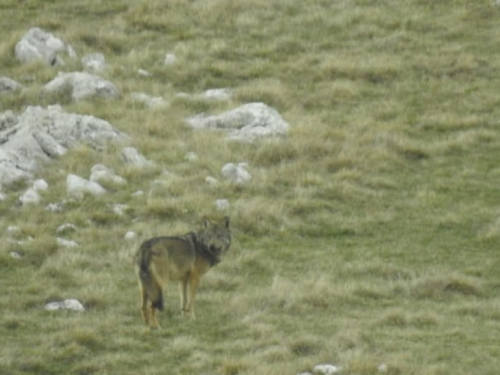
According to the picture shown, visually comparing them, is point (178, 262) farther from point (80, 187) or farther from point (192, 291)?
point (80, 187)

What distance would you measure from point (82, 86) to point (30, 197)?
250 inches

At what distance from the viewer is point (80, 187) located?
19.0 metres

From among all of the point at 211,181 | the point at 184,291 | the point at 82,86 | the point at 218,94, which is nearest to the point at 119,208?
the point at 211,181

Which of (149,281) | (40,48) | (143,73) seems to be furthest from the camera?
(40,48)

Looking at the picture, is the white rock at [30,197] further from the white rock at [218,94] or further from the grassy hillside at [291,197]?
the white rock at [218,94]

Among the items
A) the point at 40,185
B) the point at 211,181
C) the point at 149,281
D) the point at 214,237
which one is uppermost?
the point at 40,185

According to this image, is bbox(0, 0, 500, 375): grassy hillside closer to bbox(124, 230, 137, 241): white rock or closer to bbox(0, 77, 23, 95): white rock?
bbox(124, 230, 137, 241): white rock

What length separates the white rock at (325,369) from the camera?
444 inches

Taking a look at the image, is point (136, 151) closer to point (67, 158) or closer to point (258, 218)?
point (67, 158)

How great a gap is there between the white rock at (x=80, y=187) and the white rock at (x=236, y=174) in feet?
7.91

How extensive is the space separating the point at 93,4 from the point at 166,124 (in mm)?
11211

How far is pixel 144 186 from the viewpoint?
19609 millimetres

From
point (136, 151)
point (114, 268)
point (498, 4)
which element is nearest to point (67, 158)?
point (136, 151)

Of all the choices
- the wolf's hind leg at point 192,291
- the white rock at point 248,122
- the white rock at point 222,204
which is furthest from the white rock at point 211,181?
the wolf's hind leg at point 192,291
